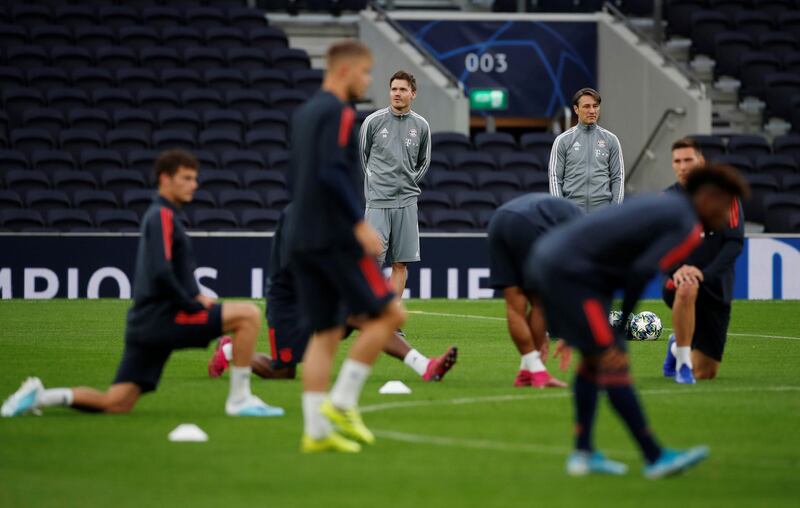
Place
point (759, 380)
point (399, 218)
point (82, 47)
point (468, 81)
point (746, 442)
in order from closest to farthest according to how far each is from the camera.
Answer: point (746, 442)
point (759, 380)
point (399, 218)
point (82, 47)
point (468, 81)

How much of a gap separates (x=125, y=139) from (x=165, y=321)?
16320 millimetres

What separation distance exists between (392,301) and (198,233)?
46.6 feet

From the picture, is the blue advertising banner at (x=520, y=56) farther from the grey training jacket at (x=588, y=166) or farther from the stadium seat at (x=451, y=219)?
the grey training jacket at (x=588, y=166)

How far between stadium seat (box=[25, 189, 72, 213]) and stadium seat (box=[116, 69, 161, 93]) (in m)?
3.65

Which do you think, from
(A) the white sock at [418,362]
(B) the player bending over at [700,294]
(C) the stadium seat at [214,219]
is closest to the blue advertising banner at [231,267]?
(C) the stadium seat at [214,219]

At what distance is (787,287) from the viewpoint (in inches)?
897

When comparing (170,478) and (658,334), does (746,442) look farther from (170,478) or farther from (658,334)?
(658,334)

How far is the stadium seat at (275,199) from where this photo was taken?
23.7m

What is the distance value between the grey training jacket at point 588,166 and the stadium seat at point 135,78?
1359 centimetres

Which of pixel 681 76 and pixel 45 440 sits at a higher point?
pixel 681 76

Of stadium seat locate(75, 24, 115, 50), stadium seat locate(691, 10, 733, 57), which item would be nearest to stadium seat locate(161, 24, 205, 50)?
stadium seat locate(75, 24, 115, 50)

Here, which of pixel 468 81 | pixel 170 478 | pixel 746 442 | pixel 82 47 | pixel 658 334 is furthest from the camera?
pixel 468 81

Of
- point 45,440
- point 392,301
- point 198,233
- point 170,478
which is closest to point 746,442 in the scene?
point 392,301

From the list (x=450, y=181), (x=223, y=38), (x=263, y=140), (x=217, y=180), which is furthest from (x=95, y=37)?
(x=450, y=181)
